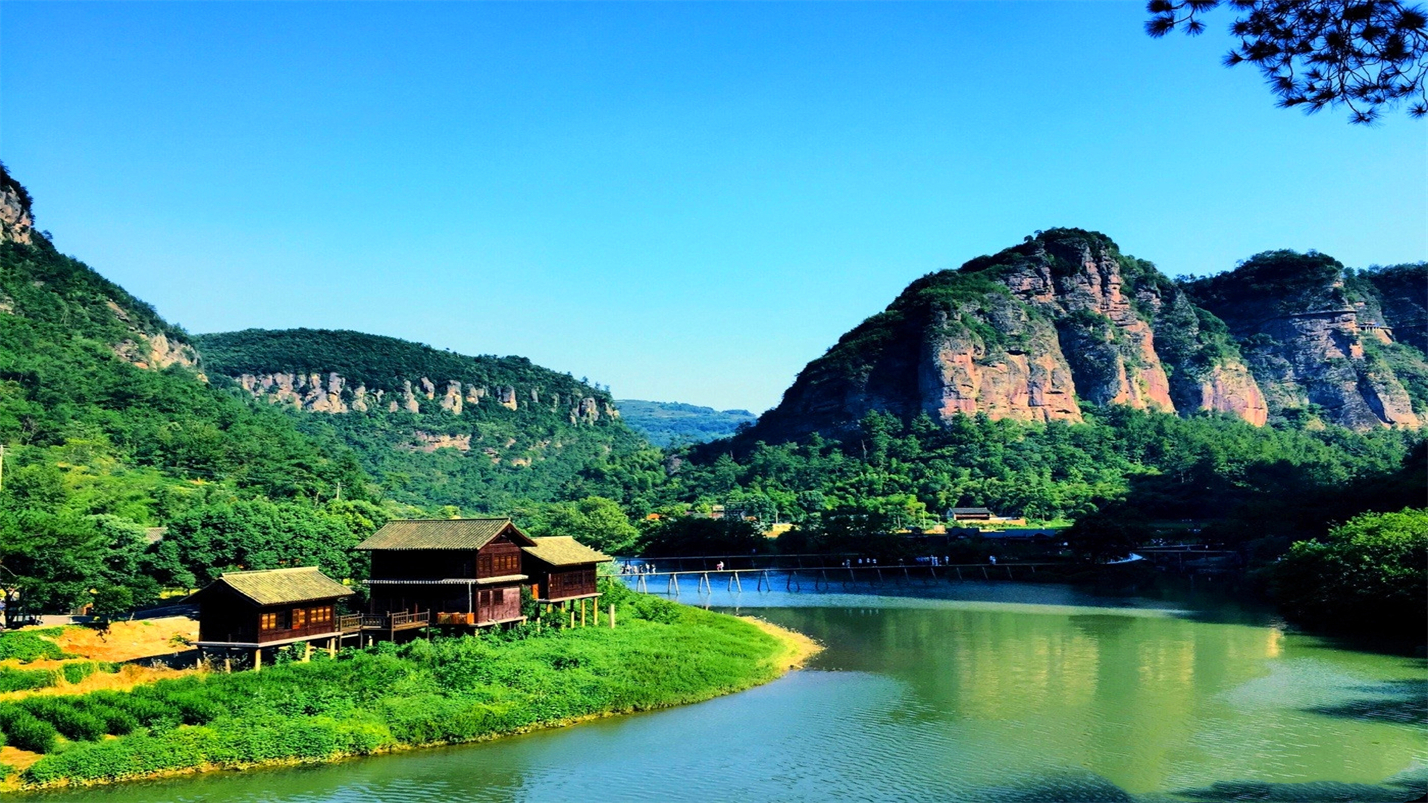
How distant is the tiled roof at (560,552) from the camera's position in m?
41.1

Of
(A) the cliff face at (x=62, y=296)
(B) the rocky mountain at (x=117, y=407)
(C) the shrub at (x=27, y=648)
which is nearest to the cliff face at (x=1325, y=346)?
(B) the rocky mountain at (x=117, y=407)

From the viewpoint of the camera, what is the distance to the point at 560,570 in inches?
1640

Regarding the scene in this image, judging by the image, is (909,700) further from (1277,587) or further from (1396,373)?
(1396,373)

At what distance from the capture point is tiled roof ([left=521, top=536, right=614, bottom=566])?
41.1m

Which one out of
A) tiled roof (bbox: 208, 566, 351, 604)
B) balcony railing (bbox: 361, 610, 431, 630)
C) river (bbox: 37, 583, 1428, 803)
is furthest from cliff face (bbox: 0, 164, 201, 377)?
river (bbox: 37, 583, 1428, 803)

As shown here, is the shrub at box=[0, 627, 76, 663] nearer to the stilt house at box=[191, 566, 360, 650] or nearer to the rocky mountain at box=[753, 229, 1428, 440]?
the stilt house at box=[191, 566, 360, 650]

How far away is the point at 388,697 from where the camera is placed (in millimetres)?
30312

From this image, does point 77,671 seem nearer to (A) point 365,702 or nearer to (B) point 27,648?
(B) point 27,648

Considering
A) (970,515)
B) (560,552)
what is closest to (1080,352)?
(970,515)

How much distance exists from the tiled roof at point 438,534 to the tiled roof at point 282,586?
12.3 ft

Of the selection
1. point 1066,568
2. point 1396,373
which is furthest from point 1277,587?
point 1396,373

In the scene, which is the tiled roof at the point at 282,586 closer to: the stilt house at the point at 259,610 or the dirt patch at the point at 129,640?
the stilt house at the point at 259,610

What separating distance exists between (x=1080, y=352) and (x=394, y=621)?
152 metres

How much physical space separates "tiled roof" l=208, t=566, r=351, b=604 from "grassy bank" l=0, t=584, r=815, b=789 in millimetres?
1855
